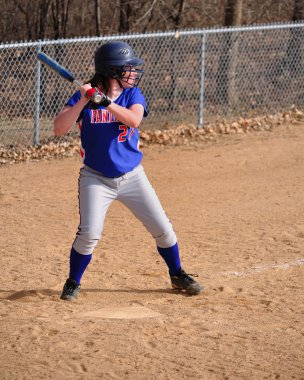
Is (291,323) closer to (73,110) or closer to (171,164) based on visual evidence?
(73,110)

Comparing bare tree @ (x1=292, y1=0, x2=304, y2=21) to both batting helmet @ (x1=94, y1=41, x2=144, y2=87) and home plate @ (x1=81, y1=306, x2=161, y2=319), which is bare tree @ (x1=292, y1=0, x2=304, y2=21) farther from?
home plate @ (x1=81, y1=306, x2=161, y2=319)

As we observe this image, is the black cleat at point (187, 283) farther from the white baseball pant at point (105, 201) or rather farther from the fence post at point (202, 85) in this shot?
the fence post at point (202, 85)

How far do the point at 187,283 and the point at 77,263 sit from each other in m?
0.87

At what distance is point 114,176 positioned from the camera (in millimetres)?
6336

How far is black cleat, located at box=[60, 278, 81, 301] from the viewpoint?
21.6 ft

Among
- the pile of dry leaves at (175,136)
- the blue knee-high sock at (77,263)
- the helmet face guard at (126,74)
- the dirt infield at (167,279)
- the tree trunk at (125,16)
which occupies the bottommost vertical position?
the pile of dry leaves at (175,136)

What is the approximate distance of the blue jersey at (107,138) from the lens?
20.5 ft

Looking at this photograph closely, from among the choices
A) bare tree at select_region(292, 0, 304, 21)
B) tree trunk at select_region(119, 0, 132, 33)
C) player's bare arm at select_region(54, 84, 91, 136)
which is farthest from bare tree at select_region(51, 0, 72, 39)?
player's bare arm at select_region(54, 84, 91, 136)

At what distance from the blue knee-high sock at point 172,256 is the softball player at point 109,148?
0.72ft

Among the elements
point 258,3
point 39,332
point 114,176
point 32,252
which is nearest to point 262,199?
point 32,252

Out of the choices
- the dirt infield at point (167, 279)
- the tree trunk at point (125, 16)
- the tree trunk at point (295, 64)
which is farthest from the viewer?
the tree trunk at point (125, 16)

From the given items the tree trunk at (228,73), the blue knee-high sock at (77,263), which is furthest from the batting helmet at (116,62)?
the tree trunk at (228,73)

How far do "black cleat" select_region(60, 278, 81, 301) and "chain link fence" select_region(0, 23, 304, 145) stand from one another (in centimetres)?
603

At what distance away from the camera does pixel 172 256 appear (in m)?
6.76
